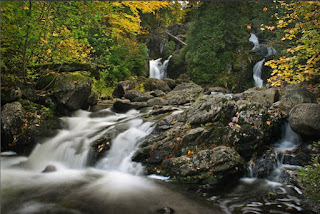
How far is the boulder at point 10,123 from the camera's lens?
5512 millimetres

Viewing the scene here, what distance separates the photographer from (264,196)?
4.04m

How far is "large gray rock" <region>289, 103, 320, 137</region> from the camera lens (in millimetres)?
5320

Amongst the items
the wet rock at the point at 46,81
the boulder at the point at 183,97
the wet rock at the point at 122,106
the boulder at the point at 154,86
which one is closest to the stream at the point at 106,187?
the wet rock at the point at 46,81

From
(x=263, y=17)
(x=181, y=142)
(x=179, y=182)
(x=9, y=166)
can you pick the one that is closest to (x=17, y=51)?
(x=9, y=166)

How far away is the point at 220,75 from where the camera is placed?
1803 cm

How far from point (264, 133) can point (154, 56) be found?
21550 millimetres

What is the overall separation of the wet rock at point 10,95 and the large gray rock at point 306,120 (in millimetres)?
8167

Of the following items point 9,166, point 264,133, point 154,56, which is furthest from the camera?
point 154,56

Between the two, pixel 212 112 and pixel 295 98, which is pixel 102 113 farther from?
pixel 295 98

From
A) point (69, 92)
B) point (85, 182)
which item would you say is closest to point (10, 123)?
point (69, 92)

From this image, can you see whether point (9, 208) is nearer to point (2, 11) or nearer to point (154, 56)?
point (2, 11)

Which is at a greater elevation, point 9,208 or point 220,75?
point 220,75

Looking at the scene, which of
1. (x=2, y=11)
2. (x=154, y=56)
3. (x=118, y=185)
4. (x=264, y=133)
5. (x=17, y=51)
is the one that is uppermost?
(x=154, y=56)

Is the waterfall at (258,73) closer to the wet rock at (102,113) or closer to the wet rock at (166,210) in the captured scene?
the wet rock at (102,113)
